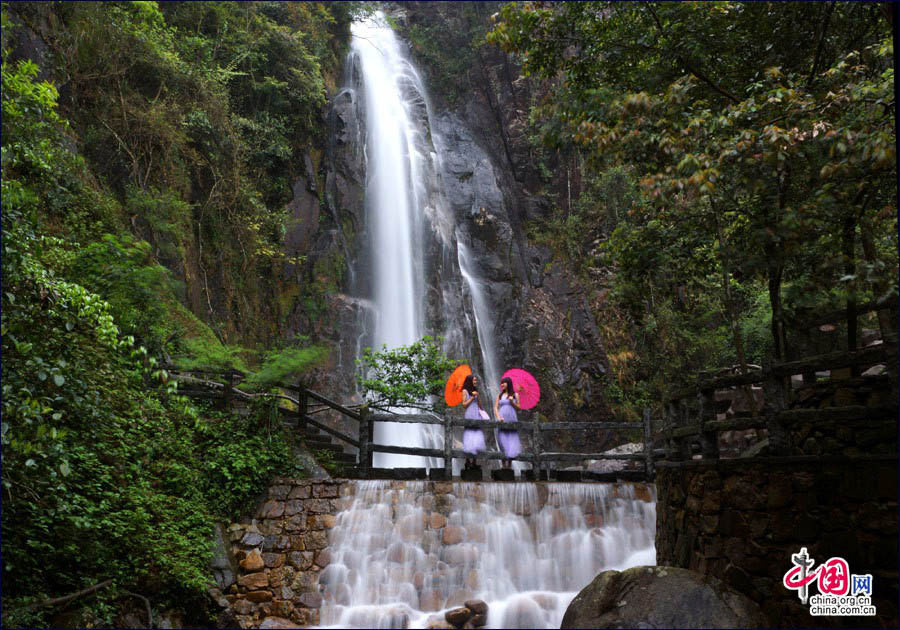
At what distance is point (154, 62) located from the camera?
13.7 metres

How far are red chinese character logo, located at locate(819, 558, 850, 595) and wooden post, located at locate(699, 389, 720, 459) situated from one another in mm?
1590

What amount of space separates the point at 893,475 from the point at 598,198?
19.7 metres

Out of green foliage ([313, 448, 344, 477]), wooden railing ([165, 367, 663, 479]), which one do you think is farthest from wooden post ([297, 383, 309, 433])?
green foliage ([313, 448, 344, 477])

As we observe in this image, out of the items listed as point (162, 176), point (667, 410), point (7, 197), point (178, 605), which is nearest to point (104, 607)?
point (178, 605)

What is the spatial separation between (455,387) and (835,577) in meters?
7.14

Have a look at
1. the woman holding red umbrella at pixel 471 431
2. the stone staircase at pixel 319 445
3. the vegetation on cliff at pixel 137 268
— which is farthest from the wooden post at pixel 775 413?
the stone staircase at pixel 319 445

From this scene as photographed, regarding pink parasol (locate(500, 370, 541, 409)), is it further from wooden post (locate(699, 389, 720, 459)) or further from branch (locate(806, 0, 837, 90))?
branch (locate(806, 0, 837, 90))

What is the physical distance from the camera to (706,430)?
6547 mm

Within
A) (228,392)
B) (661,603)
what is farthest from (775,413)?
(228,392)

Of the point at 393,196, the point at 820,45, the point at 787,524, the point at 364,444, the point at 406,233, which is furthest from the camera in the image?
the point at 393,196

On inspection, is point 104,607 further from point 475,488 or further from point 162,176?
point 162,176

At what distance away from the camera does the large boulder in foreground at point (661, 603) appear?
17.4 ft

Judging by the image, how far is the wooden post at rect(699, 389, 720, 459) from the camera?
21.3 feet

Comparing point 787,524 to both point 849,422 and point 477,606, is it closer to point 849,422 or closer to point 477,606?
point 849,422
